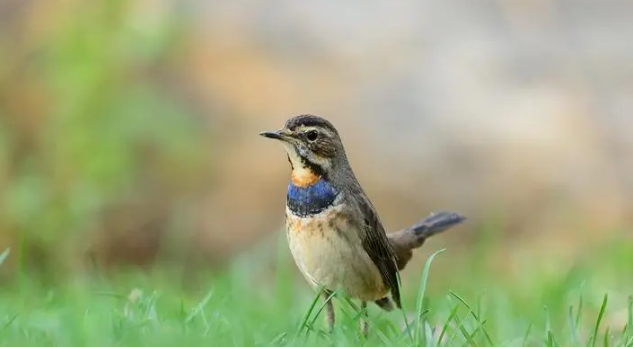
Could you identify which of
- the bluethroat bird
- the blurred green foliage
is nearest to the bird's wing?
the bluethroat bird

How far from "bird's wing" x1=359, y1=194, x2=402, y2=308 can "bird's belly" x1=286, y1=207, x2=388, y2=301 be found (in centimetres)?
5

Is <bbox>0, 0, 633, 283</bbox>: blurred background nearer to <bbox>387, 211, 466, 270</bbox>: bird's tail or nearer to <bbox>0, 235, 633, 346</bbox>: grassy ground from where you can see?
<bbox>0, 235, 633, 346</bbox>: grassy ground

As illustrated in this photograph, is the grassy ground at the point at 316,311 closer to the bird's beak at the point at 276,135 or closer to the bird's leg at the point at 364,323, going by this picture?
the bird's leg at the point at 364,323

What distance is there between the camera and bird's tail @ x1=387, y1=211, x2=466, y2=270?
586cm

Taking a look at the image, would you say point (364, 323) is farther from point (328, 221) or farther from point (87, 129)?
point (87, 129)

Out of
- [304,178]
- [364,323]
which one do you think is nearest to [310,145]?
[304,178]

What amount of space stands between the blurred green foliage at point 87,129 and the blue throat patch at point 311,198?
392 cm

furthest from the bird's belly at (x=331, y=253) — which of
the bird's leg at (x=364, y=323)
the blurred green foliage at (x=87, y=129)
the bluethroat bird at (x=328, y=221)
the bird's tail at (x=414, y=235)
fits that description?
the blurred green foliage at (x=87, y=129)

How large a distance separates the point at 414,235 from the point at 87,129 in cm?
384

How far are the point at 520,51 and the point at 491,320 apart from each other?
548 centimetres

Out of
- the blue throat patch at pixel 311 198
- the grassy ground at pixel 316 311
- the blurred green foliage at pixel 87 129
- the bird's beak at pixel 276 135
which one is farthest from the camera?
the blurred green foliage at pixel 87 129

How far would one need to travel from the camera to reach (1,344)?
420 centimetres

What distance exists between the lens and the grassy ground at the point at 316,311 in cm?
453

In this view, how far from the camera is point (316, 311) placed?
19.2ft
